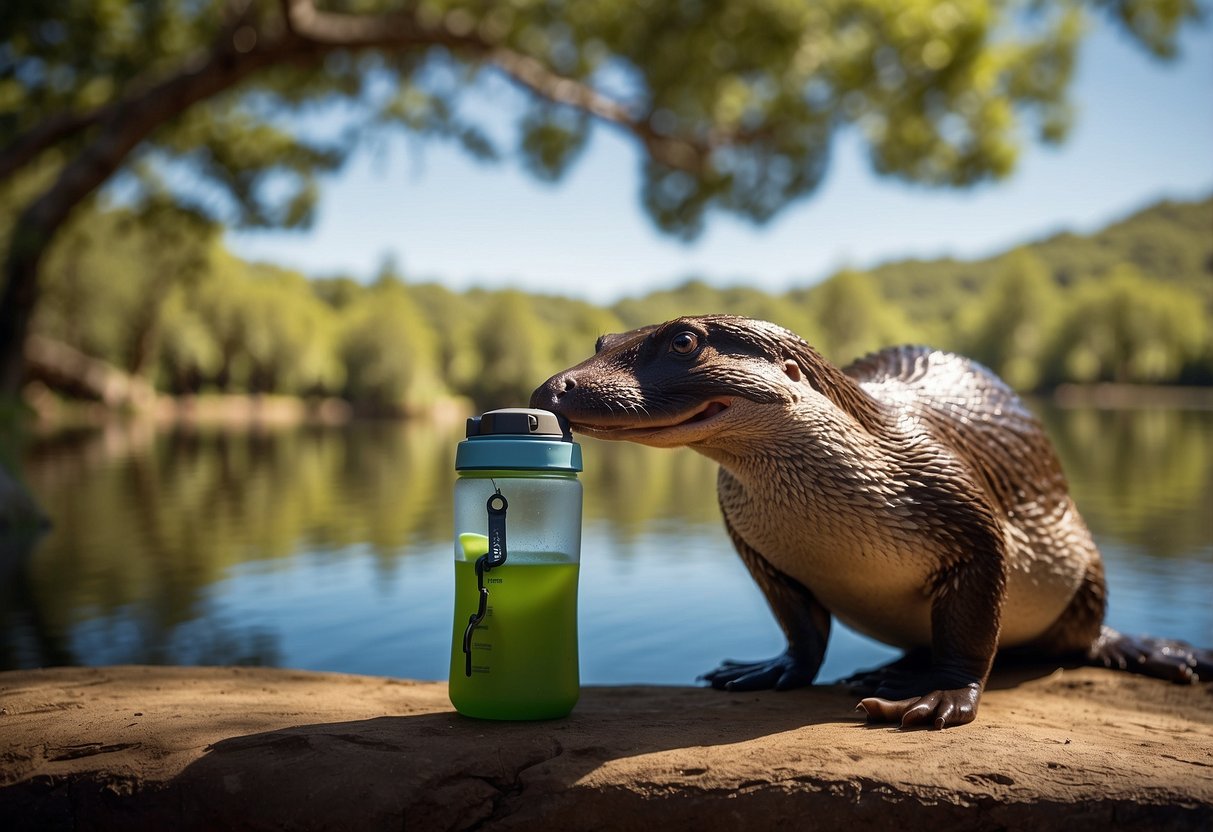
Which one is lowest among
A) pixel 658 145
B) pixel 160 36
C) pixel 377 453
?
pixel 377 453

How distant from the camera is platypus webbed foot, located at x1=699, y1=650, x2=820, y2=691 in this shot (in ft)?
11.9

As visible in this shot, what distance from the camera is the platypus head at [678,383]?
2889mm

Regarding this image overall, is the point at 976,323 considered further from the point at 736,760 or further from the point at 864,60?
the point at 736,760

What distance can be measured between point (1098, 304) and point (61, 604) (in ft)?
219

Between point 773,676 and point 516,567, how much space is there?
132cm

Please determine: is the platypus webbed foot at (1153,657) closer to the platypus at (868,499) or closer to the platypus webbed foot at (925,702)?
the platypus at (868,499)

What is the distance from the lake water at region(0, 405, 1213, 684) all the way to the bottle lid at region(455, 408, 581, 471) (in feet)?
6.17

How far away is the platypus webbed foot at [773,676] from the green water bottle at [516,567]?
0.89 metres

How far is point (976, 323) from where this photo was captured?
6956 centimetres

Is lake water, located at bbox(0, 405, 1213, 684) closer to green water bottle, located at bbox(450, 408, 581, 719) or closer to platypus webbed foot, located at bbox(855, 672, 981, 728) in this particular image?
platypus webbed foot, located at bbox(855, 672, 981, 728)

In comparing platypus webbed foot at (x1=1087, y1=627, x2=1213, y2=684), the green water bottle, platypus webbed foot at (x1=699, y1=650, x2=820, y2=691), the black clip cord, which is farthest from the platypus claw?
platypus webbed foot at (x1=1087, y1=627, x2=1213, y2=684)

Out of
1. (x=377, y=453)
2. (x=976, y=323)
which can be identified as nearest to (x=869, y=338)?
(x=976, y=323)

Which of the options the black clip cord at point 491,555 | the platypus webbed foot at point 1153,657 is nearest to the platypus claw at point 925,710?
the black clip cord at point 491,555

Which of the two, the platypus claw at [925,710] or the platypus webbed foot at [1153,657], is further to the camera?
the platypus webbed foot at [1153,657]
